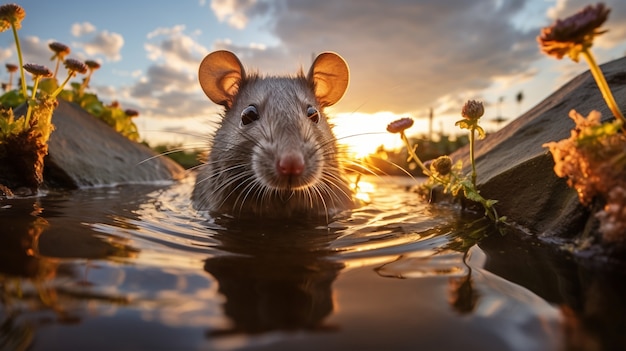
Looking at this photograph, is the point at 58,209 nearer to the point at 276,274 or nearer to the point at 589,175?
the point at 276,274

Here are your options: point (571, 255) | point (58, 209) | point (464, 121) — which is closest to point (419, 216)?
point (464, 121)

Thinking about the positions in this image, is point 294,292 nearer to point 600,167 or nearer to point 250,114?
A: point 600,167

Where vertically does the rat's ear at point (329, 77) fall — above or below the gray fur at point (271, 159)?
above

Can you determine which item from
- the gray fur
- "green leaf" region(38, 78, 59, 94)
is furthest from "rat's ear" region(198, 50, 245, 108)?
"green leaf" region(38, 78, 59, 94)

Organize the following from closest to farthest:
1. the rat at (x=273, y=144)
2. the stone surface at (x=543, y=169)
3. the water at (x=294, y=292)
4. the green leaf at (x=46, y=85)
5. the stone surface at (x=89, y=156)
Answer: the water at (x=294, y=292), the stone surface at (x=543, y=169), the rat at (x=273, y=144), the stone surface at (x=89, y=156), the green leaf at (x=46, y=85)

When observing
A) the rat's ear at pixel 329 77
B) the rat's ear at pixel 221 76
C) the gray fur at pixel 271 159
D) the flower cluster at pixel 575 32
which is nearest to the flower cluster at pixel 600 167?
the flower cluster at pixel 575 32

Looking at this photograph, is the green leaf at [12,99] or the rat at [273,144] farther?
the green leaf at [12,99]

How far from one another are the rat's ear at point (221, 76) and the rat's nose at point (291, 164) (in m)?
1.84

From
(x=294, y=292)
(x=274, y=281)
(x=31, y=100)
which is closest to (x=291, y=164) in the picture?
(x=274, y=281)

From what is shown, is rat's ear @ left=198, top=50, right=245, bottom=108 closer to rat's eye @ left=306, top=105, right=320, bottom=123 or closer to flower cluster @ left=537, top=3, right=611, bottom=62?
rat's eye @ left=306, top=105, right=320, bottom=123

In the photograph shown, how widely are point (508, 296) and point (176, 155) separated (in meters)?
13.8

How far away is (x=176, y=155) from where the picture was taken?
14219 millimetres

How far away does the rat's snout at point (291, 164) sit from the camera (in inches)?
119

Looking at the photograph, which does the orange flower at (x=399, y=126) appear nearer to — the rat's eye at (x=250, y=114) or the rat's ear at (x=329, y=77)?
the rat's ear at (x=329, y=77)
